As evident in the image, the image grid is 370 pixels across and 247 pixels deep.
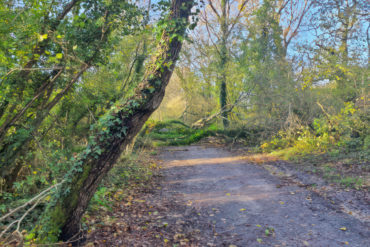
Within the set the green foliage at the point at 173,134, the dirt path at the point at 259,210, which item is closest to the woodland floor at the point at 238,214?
the dirt path at the point at 259,210

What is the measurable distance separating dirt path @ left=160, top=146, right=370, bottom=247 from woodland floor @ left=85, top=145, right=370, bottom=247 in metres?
0.01

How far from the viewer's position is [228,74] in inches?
759

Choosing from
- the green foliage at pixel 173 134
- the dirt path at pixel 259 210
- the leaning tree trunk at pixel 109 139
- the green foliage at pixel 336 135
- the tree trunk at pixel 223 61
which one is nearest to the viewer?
the leaning tree trunk at pixel 109 139

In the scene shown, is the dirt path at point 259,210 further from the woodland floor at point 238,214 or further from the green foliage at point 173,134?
the green foliage at point 173,134

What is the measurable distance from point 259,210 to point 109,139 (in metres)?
3.37

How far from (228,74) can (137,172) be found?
12409 mm

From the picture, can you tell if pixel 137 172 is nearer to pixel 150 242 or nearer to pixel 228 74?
pixel 150 242

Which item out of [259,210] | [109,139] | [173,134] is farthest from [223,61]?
[109,139]

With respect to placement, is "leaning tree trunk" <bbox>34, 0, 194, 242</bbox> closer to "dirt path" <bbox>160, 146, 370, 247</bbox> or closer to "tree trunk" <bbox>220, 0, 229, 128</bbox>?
"dirt path" <bbox>160, 146, 370, 247</bbox>

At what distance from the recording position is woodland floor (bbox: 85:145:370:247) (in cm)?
443

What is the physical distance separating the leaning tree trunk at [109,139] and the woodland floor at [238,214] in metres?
0.59

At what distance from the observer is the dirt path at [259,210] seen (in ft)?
14.5

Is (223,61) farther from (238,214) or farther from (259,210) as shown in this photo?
(238,214)

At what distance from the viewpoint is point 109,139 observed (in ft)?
14.5
